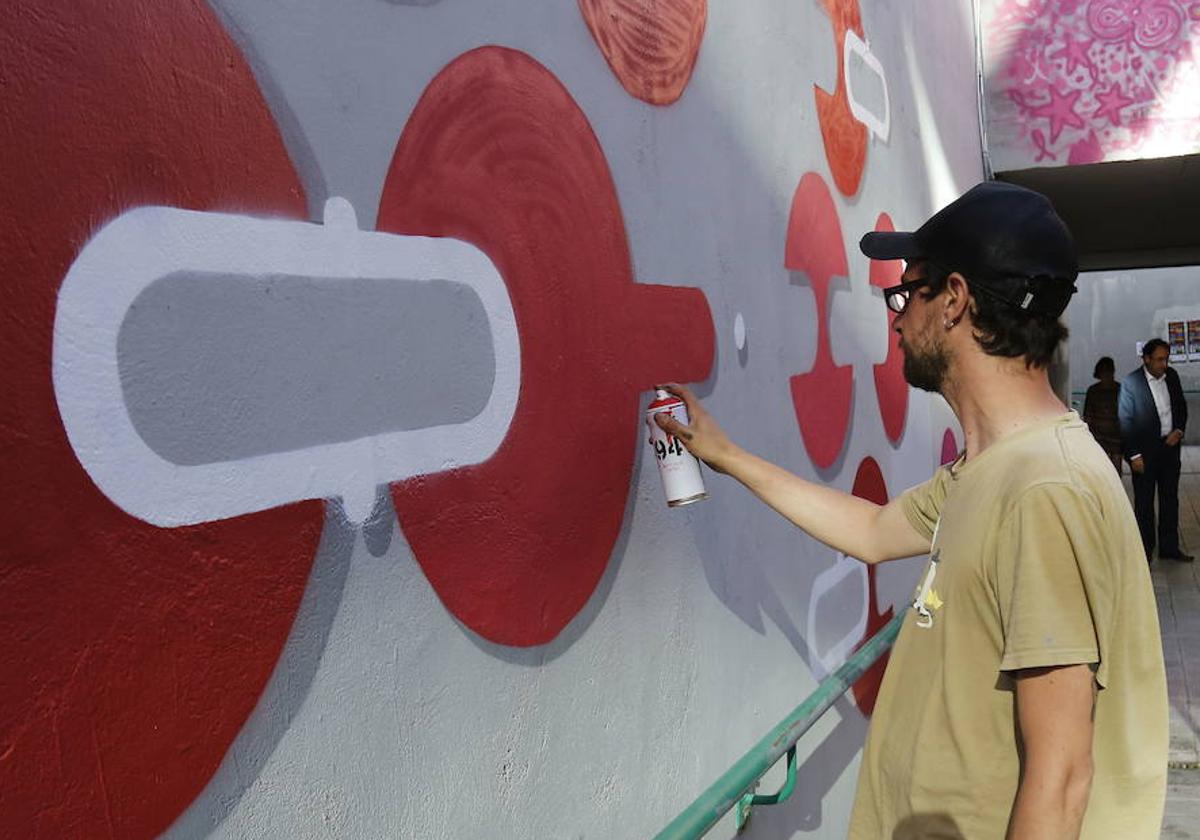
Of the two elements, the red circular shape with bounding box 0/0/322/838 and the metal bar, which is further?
the metal bar

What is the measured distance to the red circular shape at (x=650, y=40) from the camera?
217 cm

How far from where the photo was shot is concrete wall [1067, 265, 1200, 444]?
1839 cm

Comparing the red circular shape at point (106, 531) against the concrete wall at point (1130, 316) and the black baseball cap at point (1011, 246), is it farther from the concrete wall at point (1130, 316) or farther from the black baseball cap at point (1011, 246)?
the concrete wall at point (1130, 316)

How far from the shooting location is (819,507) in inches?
88.7

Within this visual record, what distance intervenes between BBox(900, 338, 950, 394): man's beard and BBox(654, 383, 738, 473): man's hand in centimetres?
37

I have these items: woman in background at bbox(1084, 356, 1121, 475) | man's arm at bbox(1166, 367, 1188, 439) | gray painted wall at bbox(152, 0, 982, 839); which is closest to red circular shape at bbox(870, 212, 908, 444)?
gray painted wall at bbox(152, 0, 982, 839)

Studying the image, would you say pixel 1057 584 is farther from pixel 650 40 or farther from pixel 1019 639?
pixel 650 40

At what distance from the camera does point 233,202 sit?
1.30 m

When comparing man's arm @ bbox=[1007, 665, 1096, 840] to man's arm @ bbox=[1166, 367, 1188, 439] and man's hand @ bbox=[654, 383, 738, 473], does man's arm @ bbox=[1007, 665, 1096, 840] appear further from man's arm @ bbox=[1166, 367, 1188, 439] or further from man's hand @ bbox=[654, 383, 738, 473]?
man's arm @ bbox=[1166, 367, 1188, 439]

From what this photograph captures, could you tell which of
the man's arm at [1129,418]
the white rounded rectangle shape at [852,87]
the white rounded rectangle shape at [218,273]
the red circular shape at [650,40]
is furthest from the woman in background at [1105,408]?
the white rounded rectangle shape at [218,273]

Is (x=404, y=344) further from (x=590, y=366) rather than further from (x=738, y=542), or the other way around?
(x=738, y=542)

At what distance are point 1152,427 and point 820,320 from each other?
609cm

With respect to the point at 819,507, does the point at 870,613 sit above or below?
below

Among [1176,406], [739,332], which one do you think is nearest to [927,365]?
[739,332]
